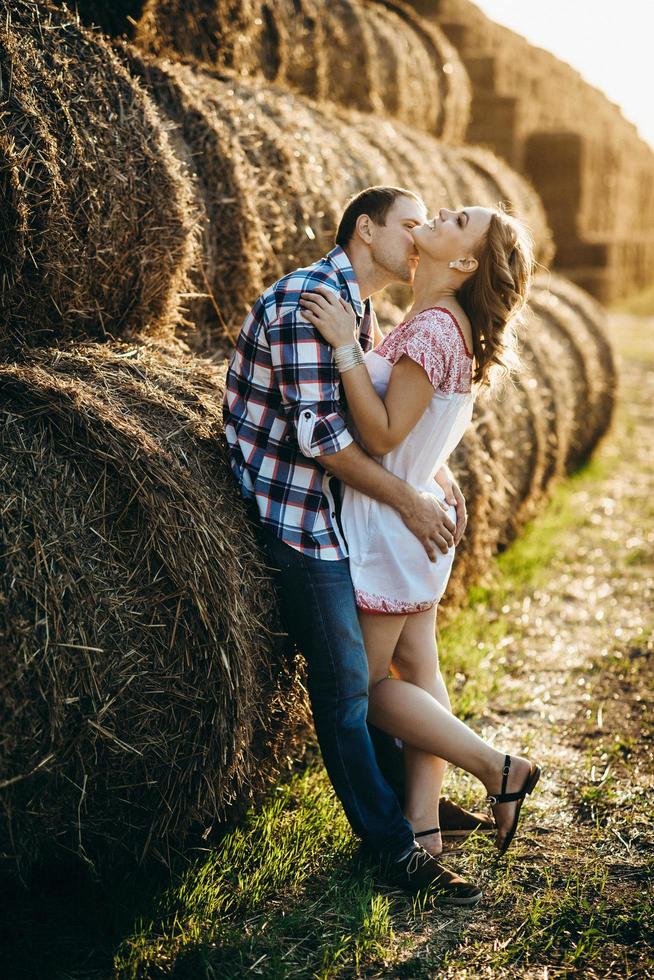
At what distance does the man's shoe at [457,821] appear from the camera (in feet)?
9.78

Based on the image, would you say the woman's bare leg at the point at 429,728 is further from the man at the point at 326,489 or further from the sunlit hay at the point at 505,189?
the sunlit hay at the point at 505,189

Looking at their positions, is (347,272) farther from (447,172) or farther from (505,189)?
(505,189)

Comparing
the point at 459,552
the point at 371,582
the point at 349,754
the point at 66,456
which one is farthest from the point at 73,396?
the point at 459,552

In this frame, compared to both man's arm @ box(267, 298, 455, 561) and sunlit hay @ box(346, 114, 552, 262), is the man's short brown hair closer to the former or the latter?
man's arm @ box(267, 298, 455, 561)

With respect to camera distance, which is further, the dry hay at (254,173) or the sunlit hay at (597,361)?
the sunlit hay at (597,361)

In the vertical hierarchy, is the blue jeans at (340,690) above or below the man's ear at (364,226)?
below

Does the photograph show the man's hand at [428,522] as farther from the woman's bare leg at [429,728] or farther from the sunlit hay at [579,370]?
the sunlit hay at [579,370]

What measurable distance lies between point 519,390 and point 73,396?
131 inches

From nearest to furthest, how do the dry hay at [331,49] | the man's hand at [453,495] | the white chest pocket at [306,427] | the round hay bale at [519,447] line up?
the white chest pocket at [306,427], the man's hand at [453,495], the dry hay at [331,49], the round hay bale at [519,447]

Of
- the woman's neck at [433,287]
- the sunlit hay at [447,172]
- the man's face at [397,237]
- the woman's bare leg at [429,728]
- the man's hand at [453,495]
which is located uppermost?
→ the sunlit hay at [447,172]

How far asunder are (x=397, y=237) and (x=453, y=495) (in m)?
0.82

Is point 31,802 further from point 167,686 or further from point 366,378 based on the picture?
point 366,378

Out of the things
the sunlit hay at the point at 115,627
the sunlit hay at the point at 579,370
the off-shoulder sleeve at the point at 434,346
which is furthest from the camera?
the sunlit hay at the point at 579,370

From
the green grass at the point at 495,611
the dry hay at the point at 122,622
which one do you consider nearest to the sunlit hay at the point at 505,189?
the green grass at the point at 495,611
